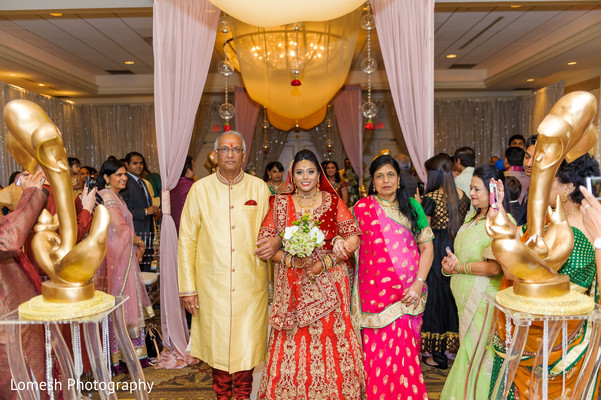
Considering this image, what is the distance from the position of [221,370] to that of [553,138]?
7.77 ft

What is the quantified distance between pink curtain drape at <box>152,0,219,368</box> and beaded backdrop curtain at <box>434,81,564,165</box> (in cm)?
757

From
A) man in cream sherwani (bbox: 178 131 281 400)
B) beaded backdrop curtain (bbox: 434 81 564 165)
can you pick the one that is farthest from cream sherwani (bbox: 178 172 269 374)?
beaded backdrop curtain (bbox: 434 81 564 165)

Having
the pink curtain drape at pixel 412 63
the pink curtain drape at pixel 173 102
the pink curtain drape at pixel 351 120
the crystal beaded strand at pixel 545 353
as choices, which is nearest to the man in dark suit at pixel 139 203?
the pink curtain drape at pixel 173 102

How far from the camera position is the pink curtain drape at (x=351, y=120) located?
864cm

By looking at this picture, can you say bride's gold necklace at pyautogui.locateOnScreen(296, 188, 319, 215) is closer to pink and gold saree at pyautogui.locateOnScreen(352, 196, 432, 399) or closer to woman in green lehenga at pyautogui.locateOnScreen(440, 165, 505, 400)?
pink and gold saree at pyautogui.locateOnScreen(352, 196, 432, 399)

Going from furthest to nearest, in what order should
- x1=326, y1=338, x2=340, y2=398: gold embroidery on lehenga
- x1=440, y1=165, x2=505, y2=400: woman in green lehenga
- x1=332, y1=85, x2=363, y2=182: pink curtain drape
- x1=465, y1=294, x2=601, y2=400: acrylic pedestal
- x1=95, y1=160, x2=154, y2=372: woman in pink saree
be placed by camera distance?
x1=332, y1=85, x2=363, y2=182: pink curtain drape, x1=95, y1=160, x2=154, y2=372: woman in pink saree, x1=326, y1=338, x2=340, y2=398: gold embroidery on lehenga, x1=440, y1=165, x2=505, y2=400: woman in green lehenga, x1=465, y1=294, x2=601, y2=400: acrylic pedestal

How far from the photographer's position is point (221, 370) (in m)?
2.78

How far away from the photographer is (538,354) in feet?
4.28

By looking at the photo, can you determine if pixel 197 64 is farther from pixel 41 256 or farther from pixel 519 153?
pixel 519 153

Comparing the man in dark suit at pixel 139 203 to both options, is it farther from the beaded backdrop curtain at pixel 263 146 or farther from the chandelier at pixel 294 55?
the beaded backdrop curtain at pixel 263 146

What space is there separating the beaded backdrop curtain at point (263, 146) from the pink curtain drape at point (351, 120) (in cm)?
185

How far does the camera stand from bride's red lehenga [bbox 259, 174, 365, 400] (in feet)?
8.52

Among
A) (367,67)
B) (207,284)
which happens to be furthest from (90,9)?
(207,284)

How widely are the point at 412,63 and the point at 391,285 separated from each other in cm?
199
